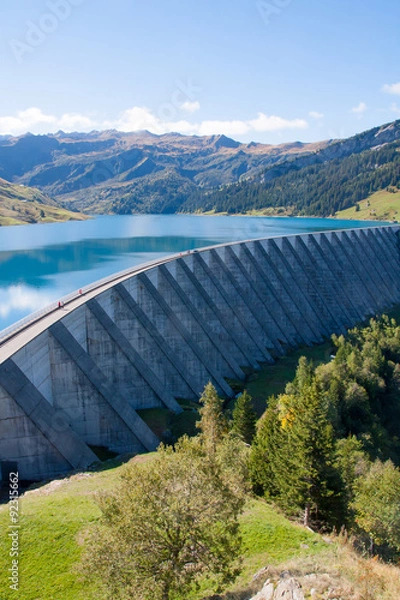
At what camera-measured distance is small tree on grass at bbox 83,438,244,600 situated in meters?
10.6

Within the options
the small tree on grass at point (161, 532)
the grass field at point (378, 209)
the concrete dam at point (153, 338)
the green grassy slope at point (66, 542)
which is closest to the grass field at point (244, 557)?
the green grassy slope at point (66, 542)

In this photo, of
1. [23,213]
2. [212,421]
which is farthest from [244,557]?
[23,213]

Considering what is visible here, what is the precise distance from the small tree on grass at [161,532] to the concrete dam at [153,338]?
10.4 m

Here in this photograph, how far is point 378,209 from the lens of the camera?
179500 millimetres

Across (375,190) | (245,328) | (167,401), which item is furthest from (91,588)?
(375,190)

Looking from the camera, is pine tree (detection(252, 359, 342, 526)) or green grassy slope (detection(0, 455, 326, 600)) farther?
pine tree (detection(252, 359, 342, 526))

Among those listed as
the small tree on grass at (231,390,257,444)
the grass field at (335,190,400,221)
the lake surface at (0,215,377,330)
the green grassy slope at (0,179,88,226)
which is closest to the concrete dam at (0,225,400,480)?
the small tree on grass at (231,390,257,444)

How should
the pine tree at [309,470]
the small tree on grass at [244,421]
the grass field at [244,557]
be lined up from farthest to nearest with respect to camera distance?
the small tree on grass at [244,421] → the pine tree at [309,470] → the grass field at [244,557]

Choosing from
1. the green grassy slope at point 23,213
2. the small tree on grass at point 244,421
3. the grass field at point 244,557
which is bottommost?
the grass field at point 244,557

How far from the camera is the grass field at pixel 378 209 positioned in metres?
170

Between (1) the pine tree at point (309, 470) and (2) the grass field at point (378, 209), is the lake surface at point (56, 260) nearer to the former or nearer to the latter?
(1) the pine tree at point (309, 470)

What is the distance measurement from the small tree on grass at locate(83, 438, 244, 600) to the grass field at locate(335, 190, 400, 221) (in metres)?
169

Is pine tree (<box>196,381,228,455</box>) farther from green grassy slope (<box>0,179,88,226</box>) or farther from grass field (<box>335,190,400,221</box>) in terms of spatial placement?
grass field (<box>335,190,400,221</box>)

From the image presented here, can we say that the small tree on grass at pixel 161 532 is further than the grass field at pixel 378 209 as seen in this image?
No
